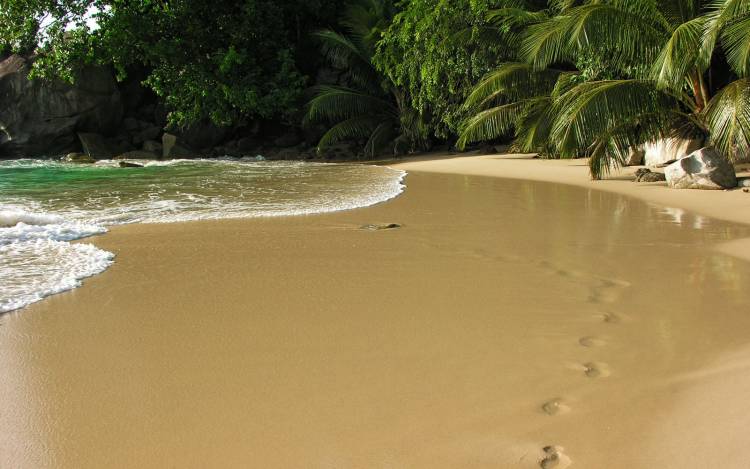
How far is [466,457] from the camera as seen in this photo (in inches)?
93.2

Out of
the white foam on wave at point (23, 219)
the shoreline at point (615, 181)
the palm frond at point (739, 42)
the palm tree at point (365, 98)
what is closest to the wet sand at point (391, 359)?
the shoreline at point (615, 181)

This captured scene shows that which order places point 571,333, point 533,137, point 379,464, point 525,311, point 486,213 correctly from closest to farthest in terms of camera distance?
1. point 379,464
2. point 571,333
3. point 525,311
4. point 486,213
5. point 533,137

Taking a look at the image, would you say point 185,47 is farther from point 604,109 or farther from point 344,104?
point 604,109

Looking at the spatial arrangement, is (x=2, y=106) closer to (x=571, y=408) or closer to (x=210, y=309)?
(x=210, y=309)

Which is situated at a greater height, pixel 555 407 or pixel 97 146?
pixel 97 146

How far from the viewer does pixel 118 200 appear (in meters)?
10.3

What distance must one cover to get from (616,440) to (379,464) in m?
0.84

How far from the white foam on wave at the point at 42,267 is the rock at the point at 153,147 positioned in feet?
55.9

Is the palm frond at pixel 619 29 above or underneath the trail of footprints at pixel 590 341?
above

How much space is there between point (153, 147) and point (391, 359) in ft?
70.1

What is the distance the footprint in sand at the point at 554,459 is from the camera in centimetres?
230

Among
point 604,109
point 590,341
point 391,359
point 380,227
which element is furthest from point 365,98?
point 391,359

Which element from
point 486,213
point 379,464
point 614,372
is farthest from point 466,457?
point 486,213

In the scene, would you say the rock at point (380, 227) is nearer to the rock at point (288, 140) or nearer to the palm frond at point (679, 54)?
the palm frond at point (679, 54)
